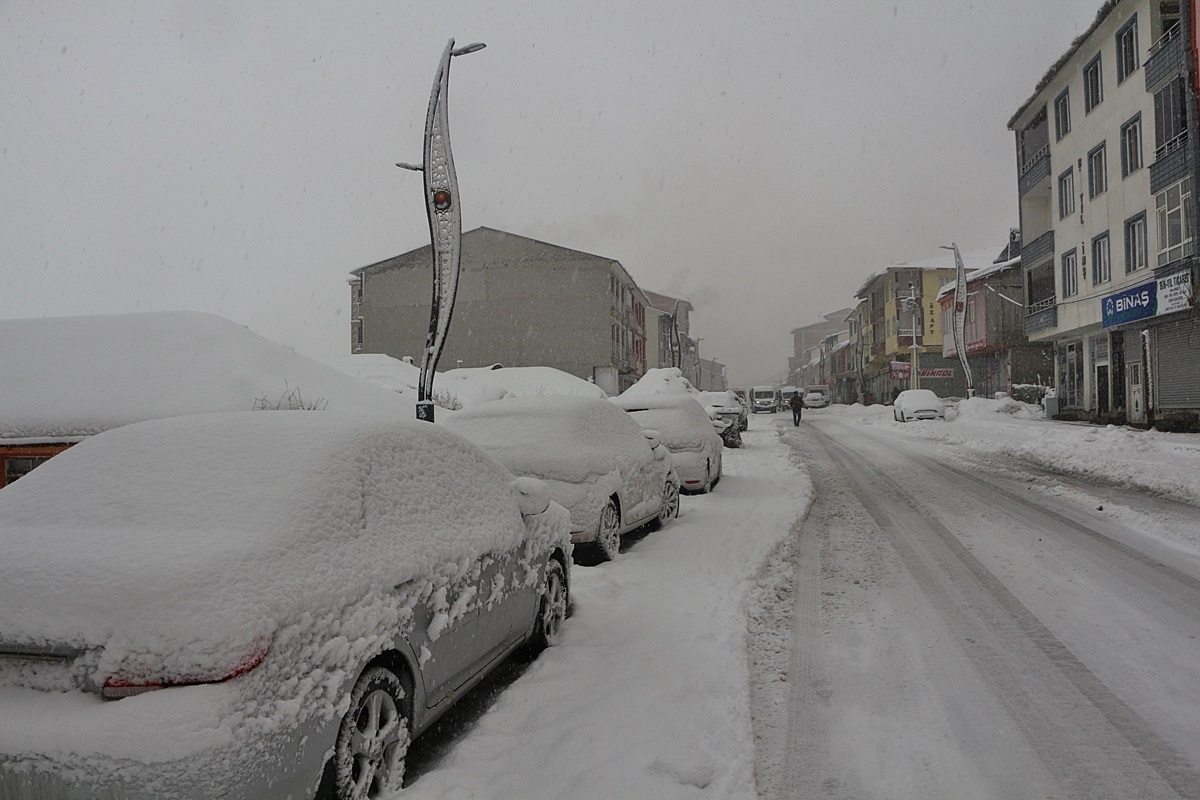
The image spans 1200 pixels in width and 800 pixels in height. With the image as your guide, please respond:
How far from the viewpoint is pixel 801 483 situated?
528 inches

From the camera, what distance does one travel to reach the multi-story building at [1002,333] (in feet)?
142

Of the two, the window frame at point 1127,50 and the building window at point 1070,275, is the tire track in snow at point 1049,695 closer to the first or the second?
the window frame at point 1127,50

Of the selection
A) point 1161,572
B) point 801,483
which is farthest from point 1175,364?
point 1161,572

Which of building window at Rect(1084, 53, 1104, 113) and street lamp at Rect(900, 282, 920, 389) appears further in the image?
street lamp at Rect(900, 282, 920, 389)

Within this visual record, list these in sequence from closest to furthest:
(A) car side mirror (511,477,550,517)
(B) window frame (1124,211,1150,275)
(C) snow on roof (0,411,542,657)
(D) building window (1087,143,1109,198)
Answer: (C) snow on roof (0,411,542,657) < (A) car side mirror (511,477,550,517) < (B) window frame (1124,211,1150,275) < (D) building window (1087,143,1109,198)

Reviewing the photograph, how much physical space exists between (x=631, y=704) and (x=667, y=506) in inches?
218

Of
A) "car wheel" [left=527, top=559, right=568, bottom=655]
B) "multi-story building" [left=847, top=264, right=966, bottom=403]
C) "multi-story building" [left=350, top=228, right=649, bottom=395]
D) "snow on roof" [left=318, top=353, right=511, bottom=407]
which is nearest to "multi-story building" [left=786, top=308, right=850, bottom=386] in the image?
"multi-story building" [left=847, top=264, right=966, bottom=403]

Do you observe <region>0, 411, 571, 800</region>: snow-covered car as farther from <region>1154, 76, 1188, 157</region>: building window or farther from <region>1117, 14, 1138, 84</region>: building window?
<region>1117, 14, 1138, 84</region>: building window

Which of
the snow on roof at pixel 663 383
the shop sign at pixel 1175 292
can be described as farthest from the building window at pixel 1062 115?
the snow on roof at pixel 663 383

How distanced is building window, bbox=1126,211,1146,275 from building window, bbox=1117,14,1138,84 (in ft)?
14.8

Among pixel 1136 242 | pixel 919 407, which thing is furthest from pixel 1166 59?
pixel 919 407

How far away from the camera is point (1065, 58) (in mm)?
27938

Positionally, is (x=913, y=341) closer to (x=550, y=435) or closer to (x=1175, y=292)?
(x=1175, y=292)

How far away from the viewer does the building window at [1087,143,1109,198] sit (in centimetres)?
2611
